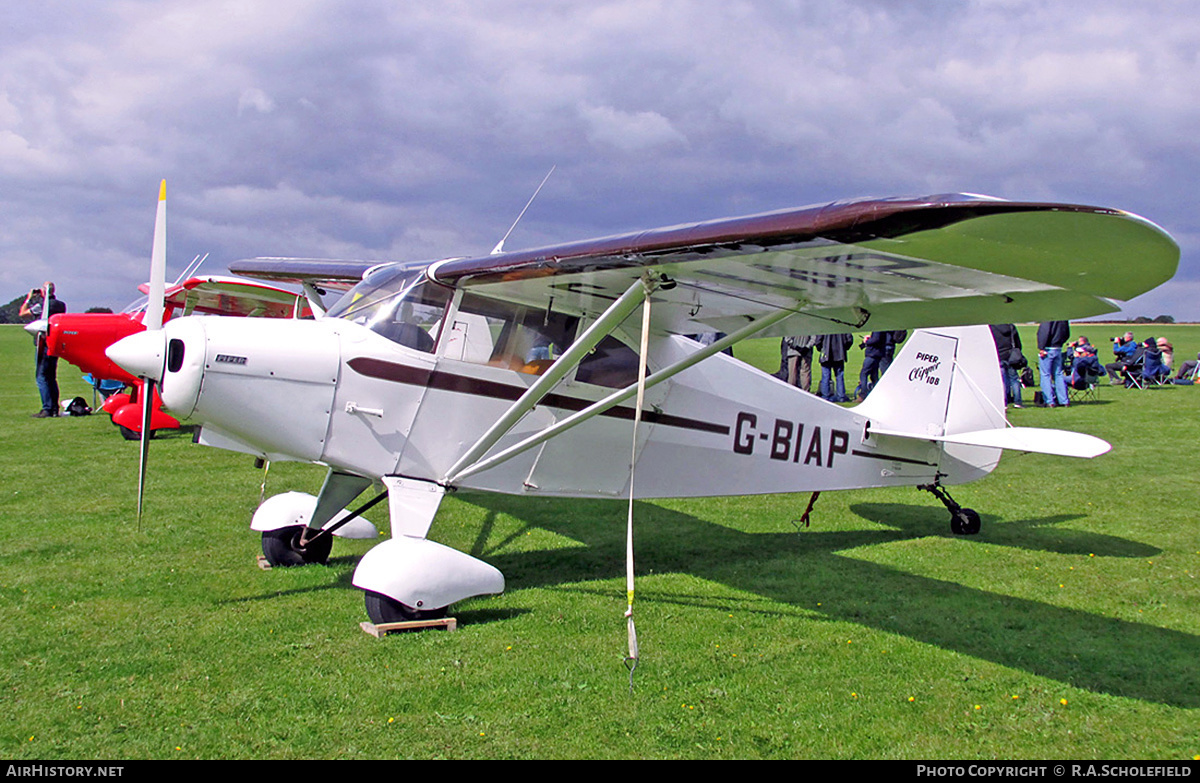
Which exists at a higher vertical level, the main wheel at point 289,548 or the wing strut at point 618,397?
the wing strut at point 618,397

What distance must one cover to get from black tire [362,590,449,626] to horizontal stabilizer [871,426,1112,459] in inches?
175

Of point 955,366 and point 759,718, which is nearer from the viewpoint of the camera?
point 759,718

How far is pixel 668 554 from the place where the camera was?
22.0ft

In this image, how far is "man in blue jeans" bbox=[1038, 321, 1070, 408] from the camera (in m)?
16.6

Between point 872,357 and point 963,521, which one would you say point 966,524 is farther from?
point 872,357

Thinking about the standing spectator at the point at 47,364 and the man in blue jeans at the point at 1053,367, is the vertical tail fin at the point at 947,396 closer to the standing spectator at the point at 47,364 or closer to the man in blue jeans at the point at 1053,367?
the man in blue jeans at the point at 1053,367

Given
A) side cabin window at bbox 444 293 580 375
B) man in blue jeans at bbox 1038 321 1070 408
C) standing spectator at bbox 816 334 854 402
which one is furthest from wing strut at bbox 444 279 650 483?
man in blue jeans at bbox 1038 321 1070 408

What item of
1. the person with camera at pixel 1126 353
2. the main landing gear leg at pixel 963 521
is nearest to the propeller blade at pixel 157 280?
the main landing gear leg at pixel 963 521

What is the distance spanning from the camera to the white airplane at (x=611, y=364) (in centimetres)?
310

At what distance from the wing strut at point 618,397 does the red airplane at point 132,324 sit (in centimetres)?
642

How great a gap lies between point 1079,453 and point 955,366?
1954 millimetres

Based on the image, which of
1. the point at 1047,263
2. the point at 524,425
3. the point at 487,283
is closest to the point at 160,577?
the point at 524,425

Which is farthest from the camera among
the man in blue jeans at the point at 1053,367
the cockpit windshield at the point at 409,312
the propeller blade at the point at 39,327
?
the man in blue jeans at the point at 1053,367

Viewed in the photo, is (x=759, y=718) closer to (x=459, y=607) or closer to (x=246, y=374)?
(x=459, y=607)
